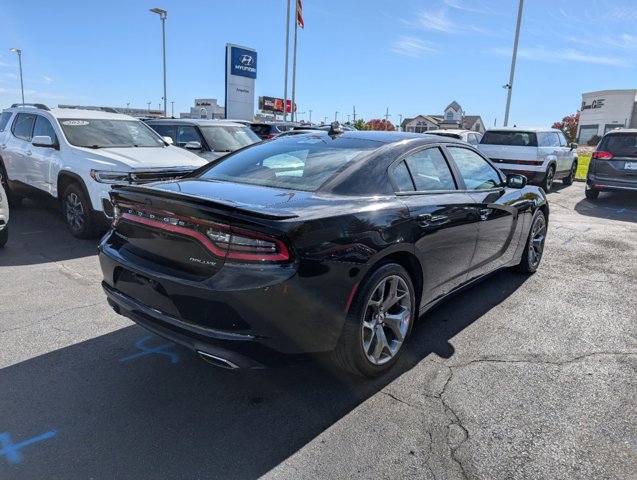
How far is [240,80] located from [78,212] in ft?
63.2

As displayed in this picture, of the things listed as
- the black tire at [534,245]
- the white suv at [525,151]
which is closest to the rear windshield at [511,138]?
the white suv at [525,151]

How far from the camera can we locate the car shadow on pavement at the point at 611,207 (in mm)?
10004

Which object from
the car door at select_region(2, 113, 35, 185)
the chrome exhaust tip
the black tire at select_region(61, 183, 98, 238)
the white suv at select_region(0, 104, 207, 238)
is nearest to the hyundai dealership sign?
the white suv at select_region(0, 104, 207, 238)

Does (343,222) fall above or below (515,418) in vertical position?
above

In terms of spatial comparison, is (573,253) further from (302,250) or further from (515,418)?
(302,250)

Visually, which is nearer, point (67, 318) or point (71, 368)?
point (71, 368)

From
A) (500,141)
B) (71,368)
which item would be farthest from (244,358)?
(500,141)

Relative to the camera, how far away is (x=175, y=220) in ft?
8.97

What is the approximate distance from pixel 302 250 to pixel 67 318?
8.39ft

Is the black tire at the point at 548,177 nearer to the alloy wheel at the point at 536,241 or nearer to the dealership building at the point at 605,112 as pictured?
the alloy wheel at the point at 536,241

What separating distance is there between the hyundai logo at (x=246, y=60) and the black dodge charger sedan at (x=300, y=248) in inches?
861

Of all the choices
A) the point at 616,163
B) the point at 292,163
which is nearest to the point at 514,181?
the point at 292,163

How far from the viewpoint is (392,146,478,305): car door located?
11.0 ft

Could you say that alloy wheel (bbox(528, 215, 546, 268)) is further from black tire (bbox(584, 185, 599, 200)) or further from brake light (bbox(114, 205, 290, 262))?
black tire (bbox(584, 185, 599, 200))
